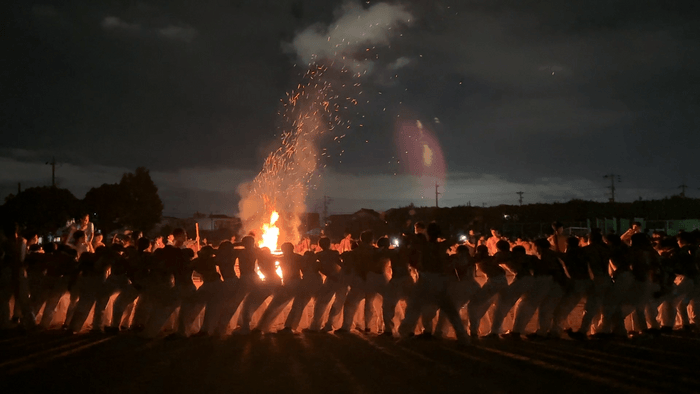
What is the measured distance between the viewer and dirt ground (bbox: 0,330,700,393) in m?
6.18

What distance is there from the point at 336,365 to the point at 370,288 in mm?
2332

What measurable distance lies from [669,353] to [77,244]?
10471mm

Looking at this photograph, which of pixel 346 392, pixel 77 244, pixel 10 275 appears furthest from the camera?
pixel 77 244

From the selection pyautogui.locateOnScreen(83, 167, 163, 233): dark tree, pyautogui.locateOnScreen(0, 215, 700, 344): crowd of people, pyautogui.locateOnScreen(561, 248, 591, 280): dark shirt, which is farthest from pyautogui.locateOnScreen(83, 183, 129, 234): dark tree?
pyautogui.locateOnScreen(561, 248, 591, 280): dark shirt

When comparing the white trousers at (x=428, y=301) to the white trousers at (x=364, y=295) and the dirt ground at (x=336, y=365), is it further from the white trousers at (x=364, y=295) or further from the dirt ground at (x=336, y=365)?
the white trousers at (x=364, y=295)

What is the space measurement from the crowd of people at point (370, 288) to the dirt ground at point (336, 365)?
0.40 meters

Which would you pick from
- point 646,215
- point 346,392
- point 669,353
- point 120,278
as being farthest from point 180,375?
point 646,215

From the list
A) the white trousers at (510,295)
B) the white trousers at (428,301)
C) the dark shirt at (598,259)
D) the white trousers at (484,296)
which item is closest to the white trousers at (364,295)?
the white trousers at (428,301)

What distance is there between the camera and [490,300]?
895cm

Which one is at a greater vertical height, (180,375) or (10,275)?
(10,275)

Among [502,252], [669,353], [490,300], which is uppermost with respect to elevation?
[502,252]

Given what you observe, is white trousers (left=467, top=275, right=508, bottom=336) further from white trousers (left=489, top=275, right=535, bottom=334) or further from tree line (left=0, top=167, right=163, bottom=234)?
tree line (left=0, top=167, right=163, bottom=234)

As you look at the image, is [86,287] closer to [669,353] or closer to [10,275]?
[10,275]

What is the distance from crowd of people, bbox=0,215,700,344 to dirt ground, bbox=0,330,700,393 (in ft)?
1.30
